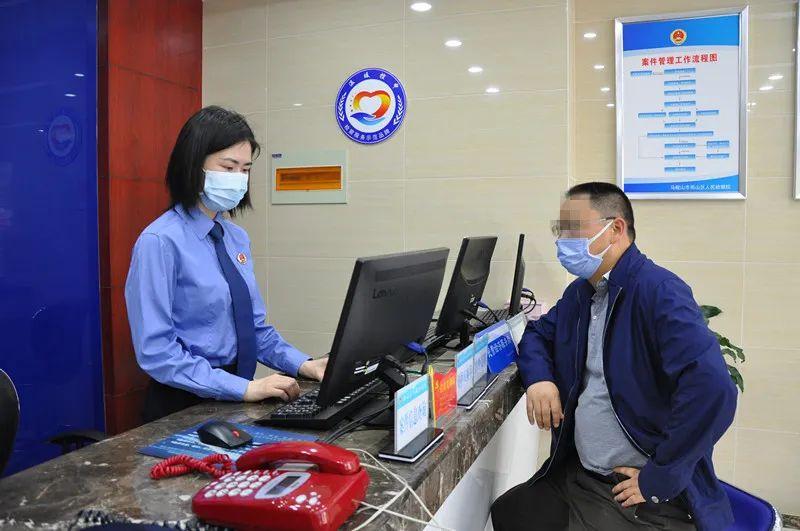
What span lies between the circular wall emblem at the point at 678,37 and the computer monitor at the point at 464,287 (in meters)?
1.55

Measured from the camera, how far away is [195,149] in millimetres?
1853

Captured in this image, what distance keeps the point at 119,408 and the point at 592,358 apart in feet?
7.23

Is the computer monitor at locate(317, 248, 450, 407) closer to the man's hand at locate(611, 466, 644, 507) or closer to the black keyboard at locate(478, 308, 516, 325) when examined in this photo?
the man's hand at locate(611, 466, 644, 507)

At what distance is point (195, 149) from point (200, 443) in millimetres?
976

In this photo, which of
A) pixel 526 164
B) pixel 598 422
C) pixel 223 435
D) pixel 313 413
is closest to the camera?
pixel 223 435

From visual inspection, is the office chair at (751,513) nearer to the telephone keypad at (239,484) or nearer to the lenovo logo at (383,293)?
the lenovo logo at (383,293)

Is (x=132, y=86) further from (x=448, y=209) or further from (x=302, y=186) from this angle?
(x=448, y=209)

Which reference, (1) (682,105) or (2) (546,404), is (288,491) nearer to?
(2) (546,404)

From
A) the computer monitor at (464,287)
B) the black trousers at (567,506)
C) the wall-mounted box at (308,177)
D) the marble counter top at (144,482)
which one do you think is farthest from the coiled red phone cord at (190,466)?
the wall-mounted box at (308,177)

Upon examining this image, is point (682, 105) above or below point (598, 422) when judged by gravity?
above

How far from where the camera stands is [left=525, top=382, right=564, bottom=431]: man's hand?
1.79 m

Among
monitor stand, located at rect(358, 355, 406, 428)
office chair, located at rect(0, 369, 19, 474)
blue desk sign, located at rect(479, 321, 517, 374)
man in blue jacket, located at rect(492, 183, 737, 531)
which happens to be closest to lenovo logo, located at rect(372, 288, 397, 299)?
monitor stand, located at rect(358, 355, 406, 428)

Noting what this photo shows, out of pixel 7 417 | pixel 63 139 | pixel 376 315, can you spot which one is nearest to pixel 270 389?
pixel 376 315

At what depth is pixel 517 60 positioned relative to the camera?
9.77 feet
